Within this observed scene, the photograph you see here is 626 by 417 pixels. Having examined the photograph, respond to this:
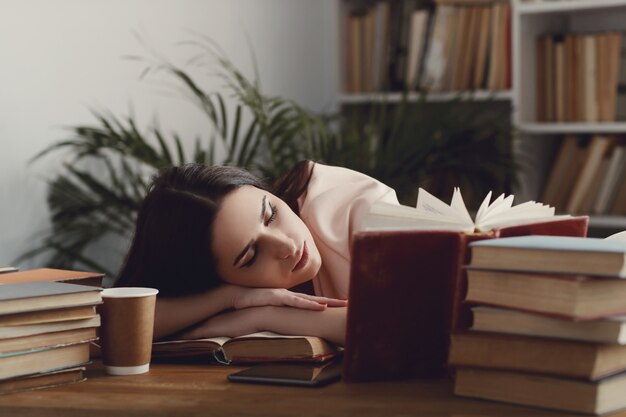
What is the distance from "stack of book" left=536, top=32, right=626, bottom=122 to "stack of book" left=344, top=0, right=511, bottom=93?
145mm

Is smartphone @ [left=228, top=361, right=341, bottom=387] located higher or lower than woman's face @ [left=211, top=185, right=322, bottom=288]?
lower

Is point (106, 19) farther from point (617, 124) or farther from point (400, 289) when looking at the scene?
point (400, 289)

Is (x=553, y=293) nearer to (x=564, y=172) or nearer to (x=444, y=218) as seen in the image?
(x=444, y=218)

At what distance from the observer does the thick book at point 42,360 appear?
3.84 ft

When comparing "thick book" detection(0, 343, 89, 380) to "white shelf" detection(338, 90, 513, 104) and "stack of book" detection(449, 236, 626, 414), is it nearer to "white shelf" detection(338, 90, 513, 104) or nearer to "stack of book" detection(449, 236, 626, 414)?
"stack of book" detection(449, 236, 626, 414)

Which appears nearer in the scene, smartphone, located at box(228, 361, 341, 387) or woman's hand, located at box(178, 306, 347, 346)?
smartphone, located at box(228, 361, 341, 387)

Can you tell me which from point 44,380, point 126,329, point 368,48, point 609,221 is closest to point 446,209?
point 126,329

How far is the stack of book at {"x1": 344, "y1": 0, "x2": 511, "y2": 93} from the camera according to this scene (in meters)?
3.67

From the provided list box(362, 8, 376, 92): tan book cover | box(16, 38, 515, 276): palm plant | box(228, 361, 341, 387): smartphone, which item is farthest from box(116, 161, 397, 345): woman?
box(362, 8, 376, 92): tan book cover

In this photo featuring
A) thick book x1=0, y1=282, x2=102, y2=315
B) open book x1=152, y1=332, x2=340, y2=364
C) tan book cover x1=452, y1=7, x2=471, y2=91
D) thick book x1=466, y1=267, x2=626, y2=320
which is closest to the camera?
thick book x1=466, y1=267, x2=626, y2=320

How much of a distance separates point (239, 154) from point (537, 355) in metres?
2.16

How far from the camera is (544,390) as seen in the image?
106 cm

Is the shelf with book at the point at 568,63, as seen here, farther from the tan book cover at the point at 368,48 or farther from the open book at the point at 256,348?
the open book at the point at 256,348

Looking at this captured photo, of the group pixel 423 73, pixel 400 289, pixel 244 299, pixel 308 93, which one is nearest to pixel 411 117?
pixel 423 73
